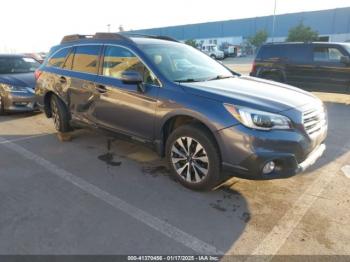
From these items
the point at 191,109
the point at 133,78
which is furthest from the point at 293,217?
the point at 133,78

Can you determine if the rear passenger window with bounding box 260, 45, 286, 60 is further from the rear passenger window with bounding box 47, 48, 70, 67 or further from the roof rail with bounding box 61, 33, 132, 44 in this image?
the rear passenger window with bounding box 47, 48, 70, 67

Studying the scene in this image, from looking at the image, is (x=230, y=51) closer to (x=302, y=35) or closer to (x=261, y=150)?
(x=302, y=35)

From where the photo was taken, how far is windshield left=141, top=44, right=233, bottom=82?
407 centimetres

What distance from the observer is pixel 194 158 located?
3.68m

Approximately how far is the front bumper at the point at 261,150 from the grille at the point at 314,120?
13 cm

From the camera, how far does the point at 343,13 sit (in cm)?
5991

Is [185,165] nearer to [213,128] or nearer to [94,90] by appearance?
[213,128]

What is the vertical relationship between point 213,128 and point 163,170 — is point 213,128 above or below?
above

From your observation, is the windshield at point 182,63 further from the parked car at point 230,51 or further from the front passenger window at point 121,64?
the parked car at point 230,51

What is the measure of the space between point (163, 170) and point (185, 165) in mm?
684

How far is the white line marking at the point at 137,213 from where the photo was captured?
2.78 m

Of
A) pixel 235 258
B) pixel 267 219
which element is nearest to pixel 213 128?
pixel 267 219

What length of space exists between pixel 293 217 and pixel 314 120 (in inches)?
45.1

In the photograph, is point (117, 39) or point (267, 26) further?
point (267, 26)
